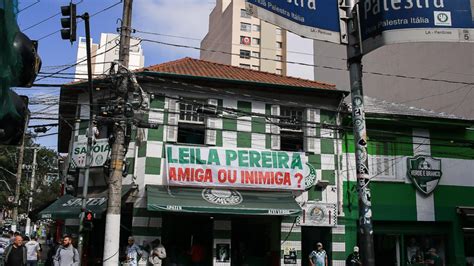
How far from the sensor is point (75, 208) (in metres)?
16.5

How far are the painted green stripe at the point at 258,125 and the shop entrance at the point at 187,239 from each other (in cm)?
354

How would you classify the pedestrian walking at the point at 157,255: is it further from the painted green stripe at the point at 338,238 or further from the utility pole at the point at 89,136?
the painted green stripe at the point at 338,238

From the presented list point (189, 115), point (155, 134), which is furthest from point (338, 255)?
point (155, 134)

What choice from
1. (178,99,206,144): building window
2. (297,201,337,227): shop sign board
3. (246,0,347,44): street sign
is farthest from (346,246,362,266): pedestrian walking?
(246,0,347,44): street sign

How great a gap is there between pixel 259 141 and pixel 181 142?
2.75 m

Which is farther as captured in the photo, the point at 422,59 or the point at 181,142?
the point at 422,59

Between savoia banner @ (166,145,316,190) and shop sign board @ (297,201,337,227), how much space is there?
77 cm

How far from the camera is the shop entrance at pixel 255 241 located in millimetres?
17938

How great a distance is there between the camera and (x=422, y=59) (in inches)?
1066

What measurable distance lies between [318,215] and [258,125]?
3811 mm

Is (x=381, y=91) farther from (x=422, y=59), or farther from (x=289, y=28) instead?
(x=289, y=28)

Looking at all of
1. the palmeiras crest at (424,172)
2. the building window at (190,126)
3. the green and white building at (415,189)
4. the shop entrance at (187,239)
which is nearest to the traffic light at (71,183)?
the shop entrance at (187,239)

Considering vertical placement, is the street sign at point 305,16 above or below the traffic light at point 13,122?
above

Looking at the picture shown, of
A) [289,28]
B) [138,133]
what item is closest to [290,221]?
[138,133]
